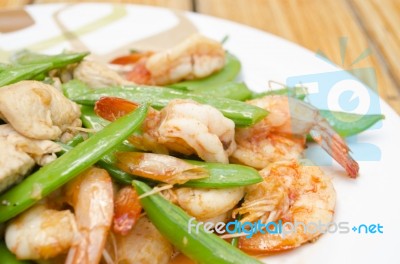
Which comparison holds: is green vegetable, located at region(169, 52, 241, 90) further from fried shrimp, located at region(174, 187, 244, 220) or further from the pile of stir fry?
fried shrimp, located at region(174, 187, 244, 220)

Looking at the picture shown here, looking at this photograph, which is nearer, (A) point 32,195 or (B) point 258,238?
(A) point 32,195

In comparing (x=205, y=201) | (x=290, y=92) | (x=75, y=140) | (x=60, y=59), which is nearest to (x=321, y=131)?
(x=290, y=92)

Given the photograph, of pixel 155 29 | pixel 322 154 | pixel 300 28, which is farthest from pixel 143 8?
pixel 322 154

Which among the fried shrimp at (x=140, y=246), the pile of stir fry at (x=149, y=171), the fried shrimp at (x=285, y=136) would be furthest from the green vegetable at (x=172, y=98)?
the fried shrimp at (x=140, y=246)

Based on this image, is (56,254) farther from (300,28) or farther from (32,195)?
(300,28)

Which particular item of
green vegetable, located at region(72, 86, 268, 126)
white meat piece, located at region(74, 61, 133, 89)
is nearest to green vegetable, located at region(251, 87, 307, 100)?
green vegetable, located at region(72, 86, 268, 126)

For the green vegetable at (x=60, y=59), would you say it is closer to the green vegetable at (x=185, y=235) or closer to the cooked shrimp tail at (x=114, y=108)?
the cooked shrimp tail at (x=114, y=108)
